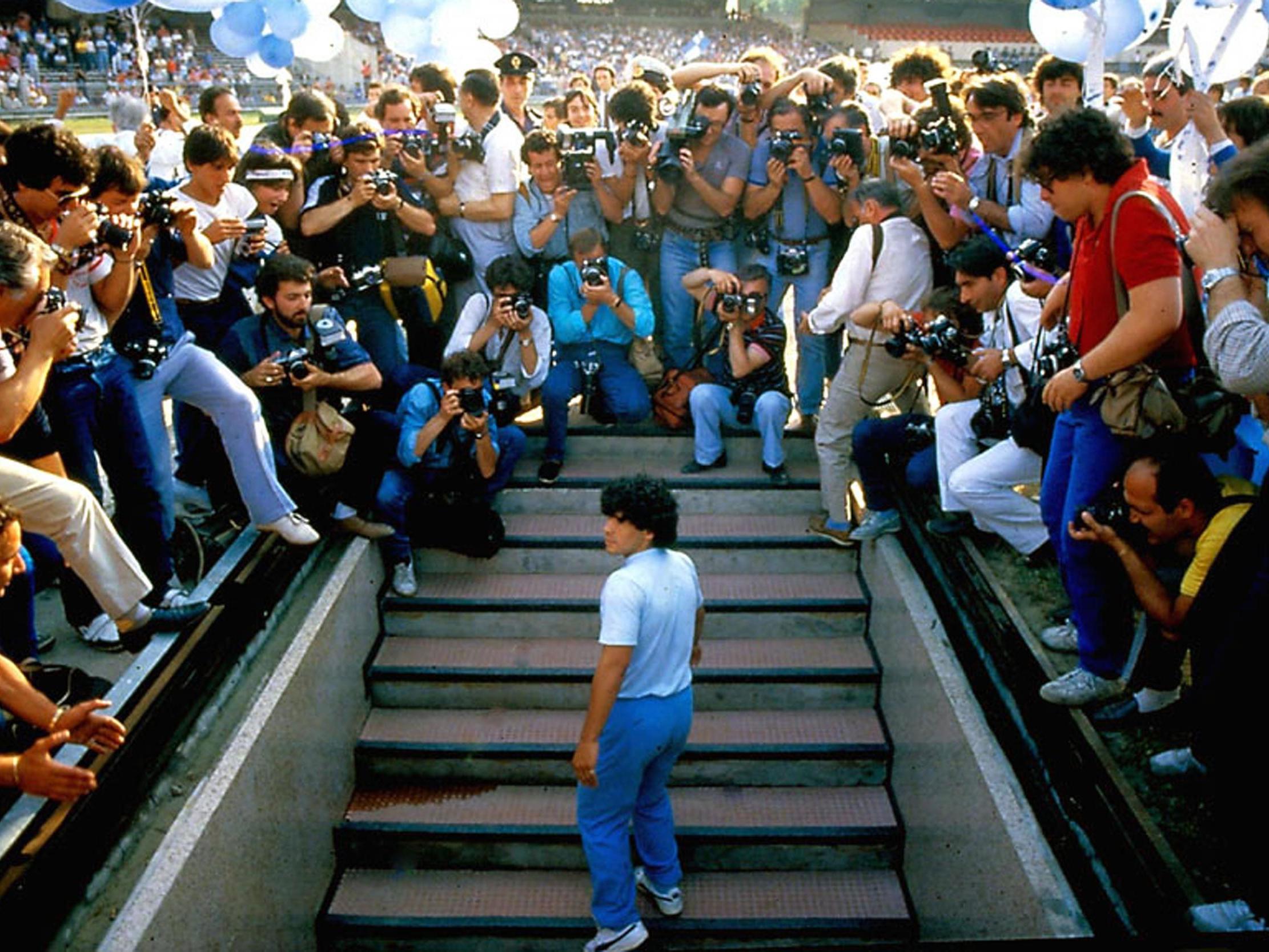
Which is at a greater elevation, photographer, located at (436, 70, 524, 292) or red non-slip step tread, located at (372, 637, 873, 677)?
photographer, located at (436, 70, 524, 292)

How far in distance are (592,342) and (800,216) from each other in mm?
1223

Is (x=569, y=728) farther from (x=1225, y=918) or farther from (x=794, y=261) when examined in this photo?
(x=1225, y=918)

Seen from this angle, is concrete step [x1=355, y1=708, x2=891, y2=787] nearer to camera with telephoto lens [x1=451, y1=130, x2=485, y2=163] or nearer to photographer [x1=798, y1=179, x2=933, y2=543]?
photographer [x1=798, y1=179, x2=933, y2=543]

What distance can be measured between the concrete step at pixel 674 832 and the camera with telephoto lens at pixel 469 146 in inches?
122

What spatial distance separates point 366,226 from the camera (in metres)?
5.04

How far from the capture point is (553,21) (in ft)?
119

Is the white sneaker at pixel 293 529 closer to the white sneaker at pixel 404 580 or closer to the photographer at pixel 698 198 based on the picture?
the white sneaker at pixel 404 580

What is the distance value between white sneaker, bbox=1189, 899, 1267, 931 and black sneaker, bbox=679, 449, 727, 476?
3.18 meters

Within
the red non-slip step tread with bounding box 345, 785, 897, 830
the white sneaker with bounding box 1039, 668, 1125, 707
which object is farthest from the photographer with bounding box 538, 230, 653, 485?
the white sneaker with bounding box 1039, 668, 1125, 707

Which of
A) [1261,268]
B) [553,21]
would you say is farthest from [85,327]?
[553,21]

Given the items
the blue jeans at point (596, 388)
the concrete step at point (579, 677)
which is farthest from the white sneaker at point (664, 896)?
the blue jeans at point (596, 388)

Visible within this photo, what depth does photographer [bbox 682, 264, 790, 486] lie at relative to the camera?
4.84m

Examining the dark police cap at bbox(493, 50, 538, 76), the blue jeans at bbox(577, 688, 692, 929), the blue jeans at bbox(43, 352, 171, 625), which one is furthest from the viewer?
the dark police cap at bbox(493, 50, 538, 76)

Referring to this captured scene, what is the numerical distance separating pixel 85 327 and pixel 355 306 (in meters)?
1.71
